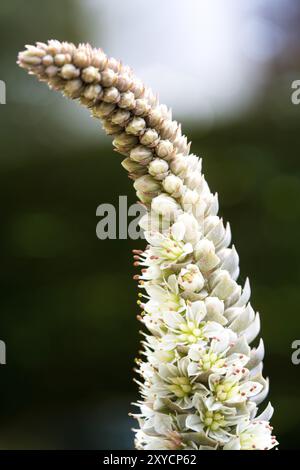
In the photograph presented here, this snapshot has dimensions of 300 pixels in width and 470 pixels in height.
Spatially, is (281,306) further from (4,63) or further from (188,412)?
(188,412)

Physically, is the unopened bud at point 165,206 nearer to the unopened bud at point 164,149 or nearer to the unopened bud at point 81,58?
the unopened bud at point 164,149

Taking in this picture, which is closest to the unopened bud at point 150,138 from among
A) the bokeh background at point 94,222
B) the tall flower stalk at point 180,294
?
the tall flower stalk at point 180,294

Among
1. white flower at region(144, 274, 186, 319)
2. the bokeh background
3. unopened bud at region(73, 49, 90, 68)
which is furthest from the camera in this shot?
the bokeh background

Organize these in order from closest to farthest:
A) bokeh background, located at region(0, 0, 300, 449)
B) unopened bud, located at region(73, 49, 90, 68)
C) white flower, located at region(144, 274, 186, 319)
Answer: unopened bud, located at region(73, 49, 90, 68), white flower, located at region(144, 274, 186, 319), bokeh background, located at region(0, 0, 300, 449)

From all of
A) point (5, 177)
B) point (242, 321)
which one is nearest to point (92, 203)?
point (5, 177)

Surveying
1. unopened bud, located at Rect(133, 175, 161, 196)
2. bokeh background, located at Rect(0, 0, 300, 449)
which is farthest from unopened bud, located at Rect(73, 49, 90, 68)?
Answer: bokeh background, located at Rect(0, 0, 300, 449)

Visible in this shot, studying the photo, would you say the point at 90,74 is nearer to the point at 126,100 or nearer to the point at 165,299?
the point at 126,100

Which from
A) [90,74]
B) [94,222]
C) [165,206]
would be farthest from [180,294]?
[94,222]
